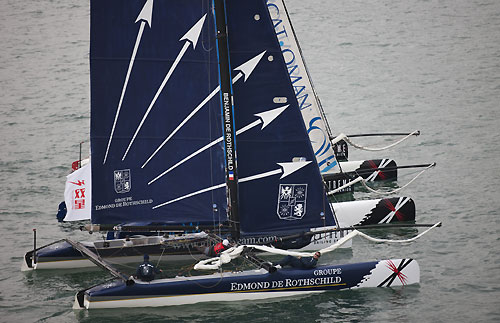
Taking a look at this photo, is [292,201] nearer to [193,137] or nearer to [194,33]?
[193,137]

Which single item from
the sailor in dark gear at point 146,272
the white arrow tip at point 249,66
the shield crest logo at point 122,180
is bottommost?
the sailor in dark gear at point 146,272

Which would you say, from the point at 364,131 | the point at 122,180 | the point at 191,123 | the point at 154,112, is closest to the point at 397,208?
the point at 191,123

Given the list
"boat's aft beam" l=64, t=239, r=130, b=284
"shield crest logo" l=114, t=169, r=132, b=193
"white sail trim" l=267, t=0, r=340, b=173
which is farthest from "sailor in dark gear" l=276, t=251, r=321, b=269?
"white sail trim" l=267, t=0, r=340, b=173

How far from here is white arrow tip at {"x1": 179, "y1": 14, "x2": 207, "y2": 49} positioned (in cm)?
2289

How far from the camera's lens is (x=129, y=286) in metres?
22.0

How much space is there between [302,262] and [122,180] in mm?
4833

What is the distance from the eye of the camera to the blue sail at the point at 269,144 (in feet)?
74.7

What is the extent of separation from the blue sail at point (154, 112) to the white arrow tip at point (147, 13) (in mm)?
24

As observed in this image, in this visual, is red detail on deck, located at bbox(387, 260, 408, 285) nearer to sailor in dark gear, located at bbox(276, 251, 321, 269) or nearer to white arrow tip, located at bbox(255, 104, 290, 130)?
sailor in dark gear, located at bbox(276, 251, 321, 269)

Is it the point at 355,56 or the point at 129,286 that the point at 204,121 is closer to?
the point at 129,286

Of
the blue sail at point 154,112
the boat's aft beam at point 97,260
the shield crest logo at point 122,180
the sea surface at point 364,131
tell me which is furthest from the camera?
the shield crest logo at point 122,180

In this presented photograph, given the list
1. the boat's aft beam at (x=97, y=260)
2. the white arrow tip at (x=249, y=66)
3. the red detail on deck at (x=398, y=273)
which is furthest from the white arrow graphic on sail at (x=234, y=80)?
the red detail on deck at (x=398, y=273)

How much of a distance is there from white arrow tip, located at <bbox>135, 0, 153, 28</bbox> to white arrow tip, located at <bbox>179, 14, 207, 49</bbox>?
914 millimetres

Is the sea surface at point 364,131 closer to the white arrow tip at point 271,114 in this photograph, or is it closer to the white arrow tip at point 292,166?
the white arrow tip at point 292,166
